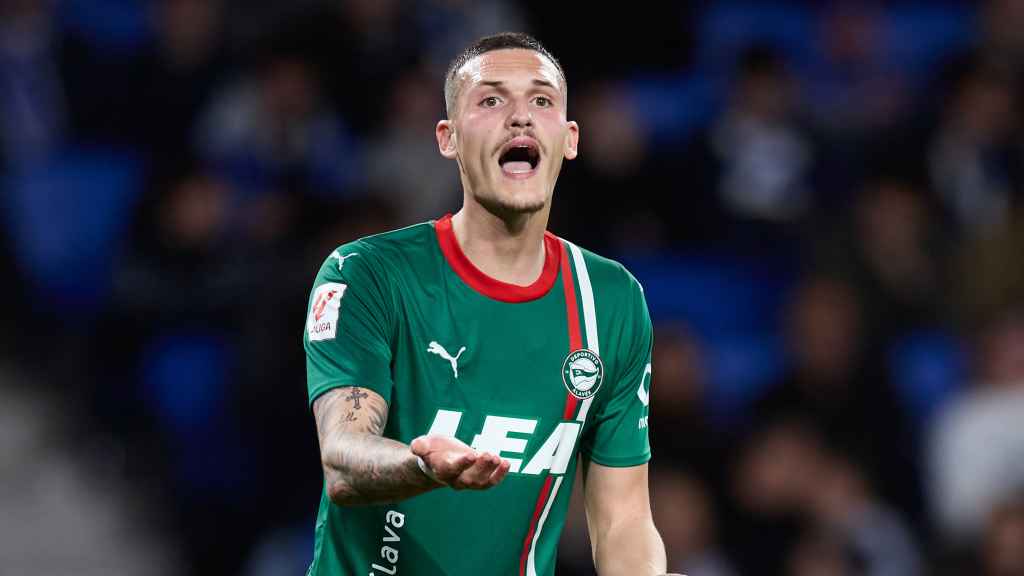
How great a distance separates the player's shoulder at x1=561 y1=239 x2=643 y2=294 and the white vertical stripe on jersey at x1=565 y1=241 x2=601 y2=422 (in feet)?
0.04

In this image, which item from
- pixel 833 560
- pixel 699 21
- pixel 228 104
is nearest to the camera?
pixel 833 560

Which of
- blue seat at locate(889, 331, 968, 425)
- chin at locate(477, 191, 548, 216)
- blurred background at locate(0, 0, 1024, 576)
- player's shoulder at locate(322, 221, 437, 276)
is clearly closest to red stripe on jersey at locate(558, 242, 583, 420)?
chin at locate(477, 191, 548, 216)

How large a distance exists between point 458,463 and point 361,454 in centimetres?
46

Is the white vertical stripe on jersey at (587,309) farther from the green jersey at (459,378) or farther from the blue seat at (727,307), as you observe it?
the blue seat at (727,307)

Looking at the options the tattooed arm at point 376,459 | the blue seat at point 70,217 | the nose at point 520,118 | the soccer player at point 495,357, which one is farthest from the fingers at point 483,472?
the blue seat at point 70,217

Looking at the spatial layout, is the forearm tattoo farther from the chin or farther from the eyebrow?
the eyebrow

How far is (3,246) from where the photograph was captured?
827 cm

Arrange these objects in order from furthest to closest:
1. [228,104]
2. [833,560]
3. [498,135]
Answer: [228,104] → [833,560] → [498,135]

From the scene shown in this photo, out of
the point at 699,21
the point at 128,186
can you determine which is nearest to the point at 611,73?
the point at 699,21

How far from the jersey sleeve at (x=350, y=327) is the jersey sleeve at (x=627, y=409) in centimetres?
66

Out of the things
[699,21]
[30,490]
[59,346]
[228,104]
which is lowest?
[30,490]

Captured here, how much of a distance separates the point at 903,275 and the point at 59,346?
14.8 feet

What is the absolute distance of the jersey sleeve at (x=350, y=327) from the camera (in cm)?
350

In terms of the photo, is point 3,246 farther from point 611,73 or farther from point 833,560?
point 833,560
